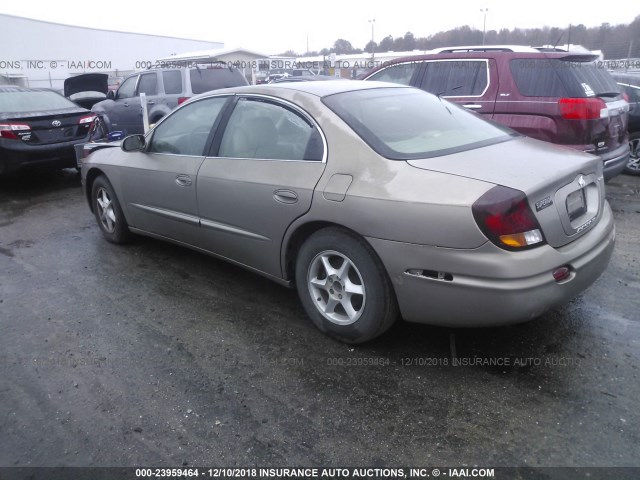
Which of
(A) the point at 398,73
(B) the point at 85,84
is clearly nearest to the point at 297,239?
(A) the point at 398,73

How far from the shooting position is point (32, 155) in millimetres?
7410

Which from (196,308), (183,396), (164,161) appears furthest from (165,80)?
(183,396)

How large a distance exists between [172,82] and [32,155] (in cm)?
434

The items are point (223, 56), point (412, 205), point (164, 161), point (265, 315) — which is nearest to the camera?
point (412, 205)

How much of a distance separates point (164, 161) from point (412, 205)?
240cm

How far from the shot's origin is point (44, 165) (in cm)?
758

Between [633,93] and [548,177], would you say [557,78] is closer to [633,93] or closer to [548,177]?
[633,93]

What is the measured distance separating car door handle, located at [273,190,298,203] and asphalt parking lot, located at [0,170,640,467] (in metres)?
0.86

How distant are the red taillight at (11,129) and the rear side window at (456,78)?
5.48 meters

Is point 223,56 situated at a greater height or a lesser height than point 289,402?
greater

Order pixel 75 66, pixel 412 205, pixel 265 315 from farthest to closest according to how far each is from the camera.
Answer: pixel 75 66 → pixel 265 315 → pixel 412 205

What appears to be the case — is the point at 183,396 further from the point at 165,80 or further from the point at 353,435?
the point at 165,80

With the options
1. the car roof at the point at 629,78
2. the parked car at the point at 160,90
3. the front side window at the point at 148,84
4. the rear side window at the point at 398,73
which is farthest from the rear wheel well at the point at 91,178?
the car roof at the point at 629,78

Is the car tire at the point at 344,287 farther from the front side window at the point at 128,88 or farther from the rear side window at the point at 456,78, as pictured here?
the front side window at the point at 128,88
